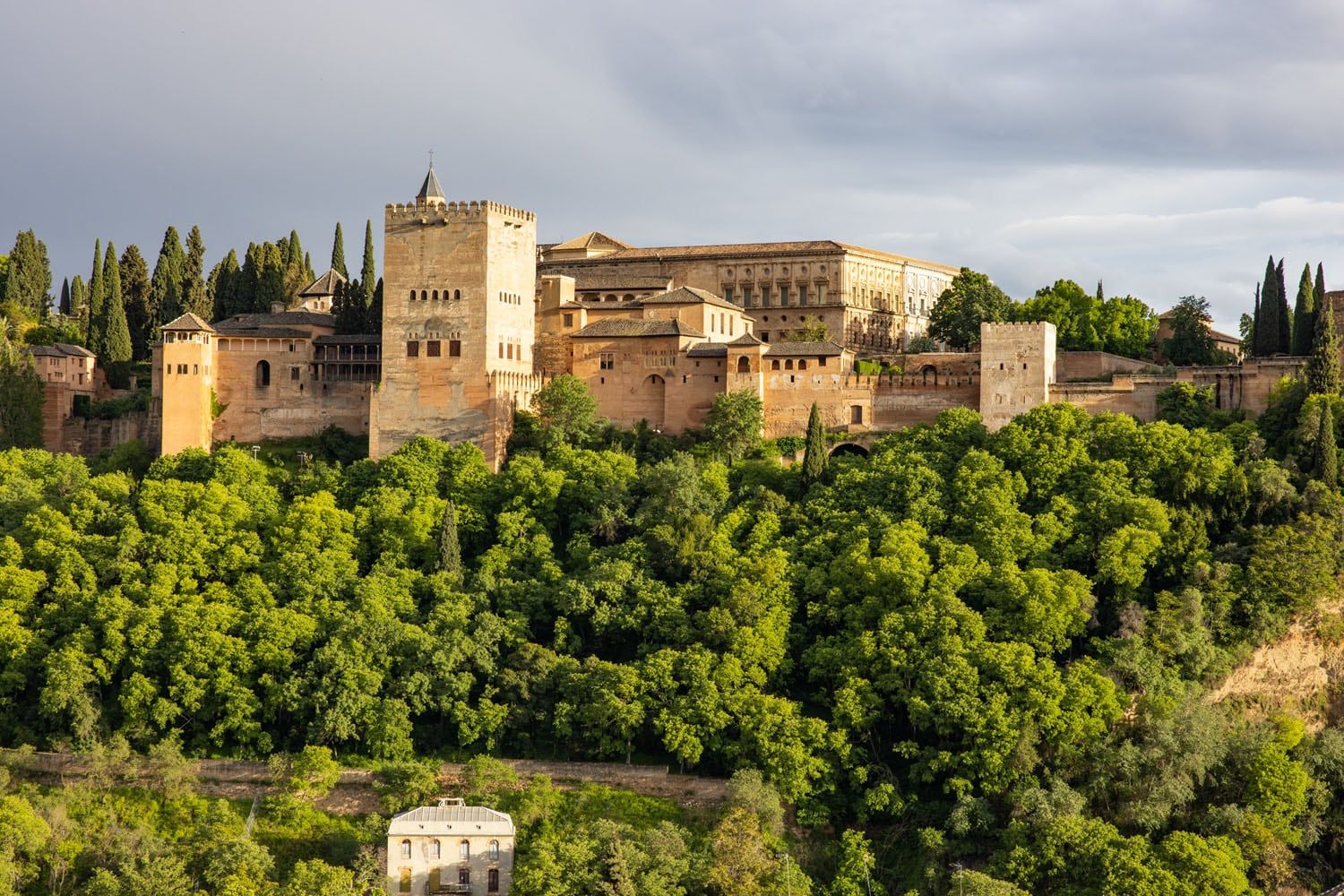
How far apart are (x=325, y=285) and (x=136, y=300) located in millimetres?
7153

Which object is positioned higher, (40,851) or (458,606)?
(458,606)

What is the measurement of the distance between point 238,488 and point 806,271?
26.7 meters

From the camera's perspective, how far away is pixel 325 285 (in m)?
86.1

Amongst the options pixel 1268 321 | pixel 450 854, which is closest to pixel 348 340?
pixel 450 854

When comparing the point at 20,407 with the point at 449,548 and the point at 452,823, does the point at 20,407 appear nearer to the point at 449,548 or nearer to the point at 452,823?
the point at 449,548

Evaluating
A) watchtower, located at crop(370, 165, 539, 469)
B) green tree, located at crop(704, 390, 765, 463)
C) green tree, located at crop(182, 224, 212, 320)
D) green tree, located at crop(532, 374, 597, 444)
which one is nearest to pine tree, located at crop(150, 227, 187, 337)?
green tree, located at crop(182, 224, 212, 320)

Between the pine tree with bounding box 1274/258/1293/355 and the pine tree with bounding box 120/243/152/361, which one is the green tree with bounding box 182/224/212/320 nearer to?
the pine tree with bounding box 120/243/152/361

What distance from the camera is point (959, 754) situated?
53844 mm

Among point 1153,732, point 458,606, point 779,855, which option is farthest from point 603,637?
point 1153,732

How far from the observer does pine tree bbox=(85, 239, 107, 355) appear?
8088 centimetres

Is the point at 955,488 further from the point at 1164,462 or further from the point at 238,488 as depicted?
the point at 238,488

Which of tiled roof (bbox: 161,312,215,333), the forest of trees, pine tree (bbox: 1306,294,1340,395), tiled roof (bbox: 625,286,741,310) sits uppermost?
tiled roof (bbox: 625,286,741,310)

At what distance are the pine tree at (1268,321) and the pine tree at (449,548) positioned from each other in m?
27.3

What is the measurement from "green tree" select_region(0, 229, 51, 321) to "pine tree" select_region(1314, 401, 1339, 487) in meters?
52.3
